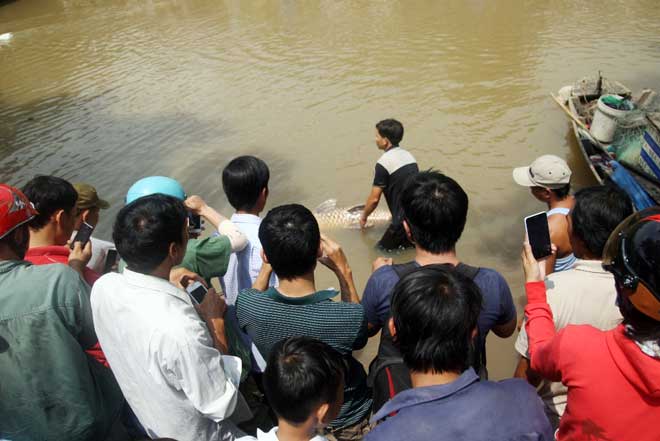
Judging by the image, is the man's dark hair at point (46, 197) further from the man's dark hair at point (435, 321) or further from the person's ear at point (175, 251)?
the man's dark hair at point (435, 321)

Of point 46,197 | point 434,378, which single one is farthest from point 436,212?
point 46,197

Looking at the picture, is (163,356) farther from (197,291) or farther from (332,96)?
(332,96)

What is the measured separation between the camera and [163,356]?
5.44ft

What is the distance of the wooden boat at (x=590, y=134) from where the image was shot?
522cm

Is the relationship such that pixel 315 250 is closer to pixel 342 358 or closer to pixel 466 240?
pixel 342 358

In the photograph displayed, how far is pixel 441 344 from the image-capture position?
1417 millimetres

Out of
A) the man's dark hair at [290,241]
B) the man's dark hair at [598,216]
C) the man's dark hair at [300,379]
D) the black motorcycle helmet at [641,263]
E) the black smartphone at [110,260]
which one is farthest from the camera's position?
the black smartphone at [110,260]

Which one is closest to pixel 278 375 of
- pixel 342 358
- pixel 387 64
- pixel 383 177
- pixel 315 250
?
pixel 342 358

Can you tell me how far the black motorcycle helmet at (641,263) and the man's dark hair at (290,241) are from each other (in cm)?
118

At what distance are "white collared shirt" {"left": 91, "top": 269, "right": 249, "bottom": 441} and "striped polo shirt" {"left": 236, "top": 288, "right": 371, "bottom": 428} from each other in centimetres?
25

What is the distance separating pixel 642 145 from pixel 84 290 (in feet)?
19.3

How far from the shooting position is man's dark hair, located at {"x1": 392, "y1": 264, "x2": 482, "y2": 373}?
1.42m

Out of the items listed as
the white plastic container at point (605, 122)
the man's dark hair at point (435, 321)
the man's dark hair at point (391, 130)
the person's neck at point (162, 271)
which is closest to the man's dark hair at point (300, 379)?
the man's dark hair at point (435, 321)

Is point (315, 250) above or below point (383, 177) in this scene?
above
